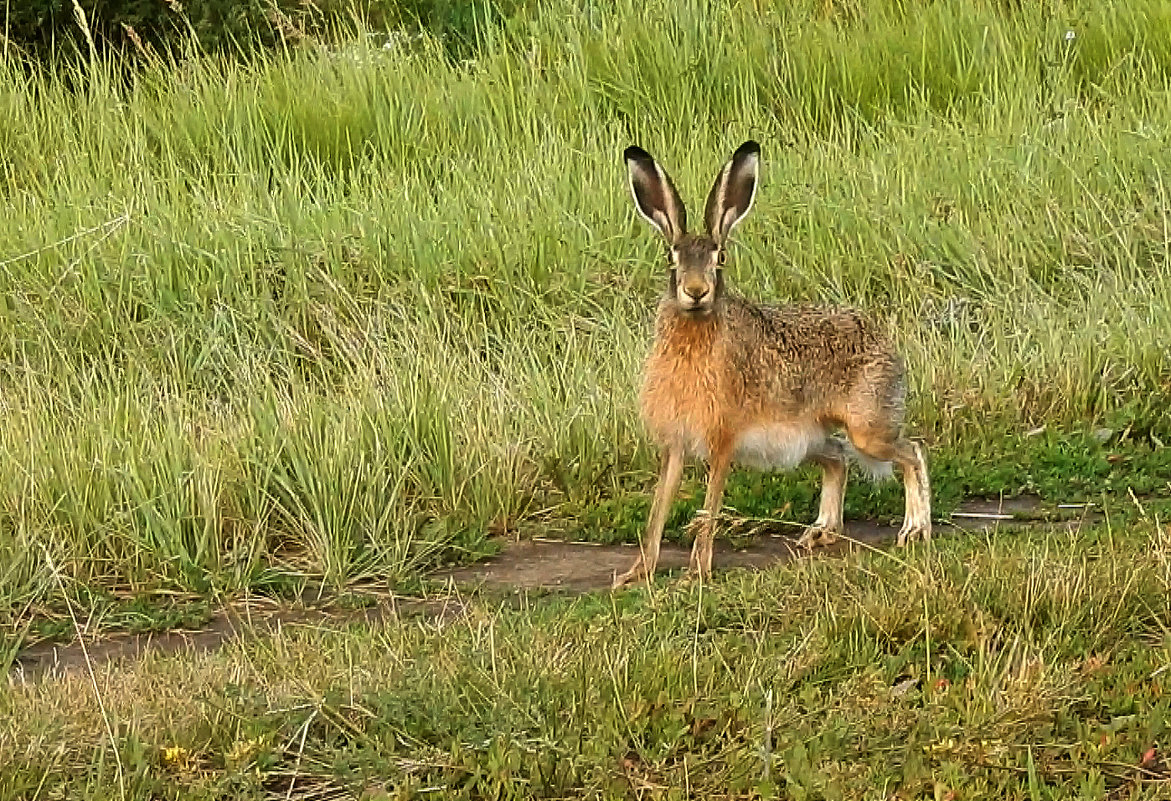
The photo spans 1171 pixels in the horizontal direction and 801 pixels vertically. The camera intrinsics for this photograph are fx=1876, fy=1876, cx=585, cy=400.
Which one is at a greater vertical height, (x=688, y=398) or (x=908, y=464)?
(x=688, y=398)

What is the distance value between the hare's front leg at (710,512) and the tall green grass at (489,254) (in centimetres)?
84

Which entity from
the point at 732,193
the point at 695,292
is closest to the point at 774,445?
the point at 695,292

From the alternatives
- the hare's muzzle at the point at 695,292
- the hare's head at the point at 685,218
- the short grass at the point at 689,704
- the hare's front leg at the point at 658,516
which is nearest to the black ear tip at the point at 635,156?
the hare's head at the point at 685,218

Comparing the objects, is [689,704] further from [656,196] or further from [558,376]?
[558,376]

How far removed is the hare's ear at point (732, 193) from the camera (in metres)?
5.74

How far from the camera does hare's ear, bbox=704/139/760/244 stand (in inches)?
226

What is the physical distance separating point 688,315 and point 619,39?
4.98m

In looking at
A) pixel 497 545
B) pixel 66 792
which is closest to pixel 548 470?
pixel 497 545

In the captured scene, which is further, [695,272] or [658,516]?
[658,516]

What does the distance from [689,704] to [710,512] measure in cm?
157

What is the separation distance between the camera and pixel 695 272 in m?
5.52

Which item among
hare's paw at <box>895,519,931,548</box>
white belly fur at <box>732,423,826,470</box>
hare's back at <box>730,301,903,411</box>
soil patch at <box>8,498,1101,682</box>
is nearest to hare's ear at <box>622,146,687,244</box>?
hare's back at <box>730,301,903,411</box>

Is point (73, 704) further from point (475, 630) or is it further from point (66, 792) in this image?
point (475, 630)

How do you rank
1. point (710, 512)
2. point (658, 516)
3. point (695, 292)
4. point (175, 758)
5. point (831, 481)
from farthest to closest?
point (831, 481) < point (658, 516) < point (710, 512) < point (695, 292) < point (175, 758)
